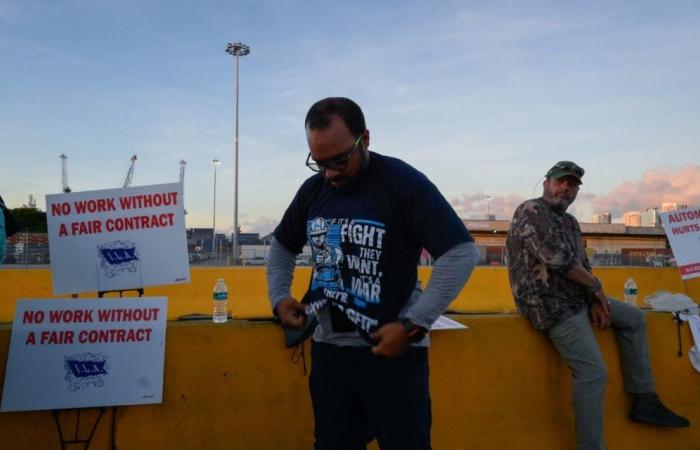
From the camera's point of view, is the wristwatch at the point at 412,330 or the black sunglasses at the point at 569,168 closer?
the wristwatch at the point at 412,330

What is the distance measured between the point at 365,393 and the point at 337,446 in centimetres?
31

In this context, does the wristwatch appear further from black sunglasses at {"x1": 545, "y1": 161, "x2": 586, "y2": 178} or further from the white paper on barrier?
black sunglasses at {"x1": 545, "y1": 161, "x2": 586, "y2": 178}

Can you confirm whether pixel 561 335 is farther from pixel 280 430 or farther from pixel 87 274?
pixel 87 274

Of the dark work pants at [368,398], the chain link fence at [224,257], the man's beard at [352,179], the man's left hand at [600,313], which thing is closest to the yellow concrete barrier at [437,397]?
the man's left hand at [600,313]

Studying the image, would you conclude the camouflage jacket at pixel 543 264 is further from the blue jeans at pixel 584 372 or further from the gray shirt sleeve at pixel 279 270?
the gray shirt sleeve at pixel 279 270

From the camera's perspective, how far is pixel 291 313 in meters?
2.52

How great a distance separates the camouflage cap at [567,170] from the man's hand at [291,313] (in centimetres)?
211

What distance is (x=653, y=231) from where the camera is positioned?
61.4 m

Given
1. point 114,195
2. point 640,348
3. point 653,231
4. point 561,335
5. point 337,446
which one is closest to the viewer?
point 337,446

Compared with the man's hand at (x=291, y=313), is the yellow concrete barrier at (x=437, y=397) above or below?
below

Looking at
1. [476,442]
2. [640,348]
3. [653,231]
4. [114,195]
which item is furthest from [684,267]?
[653,231]

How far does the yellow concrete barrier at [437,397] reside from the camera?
3230mm

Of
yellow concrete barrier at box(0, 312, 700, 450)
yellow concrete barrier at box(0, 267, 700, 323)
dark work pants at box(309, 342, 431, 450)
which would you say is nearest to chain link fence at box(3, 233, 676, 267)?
yellow concrete barrier at box(0, 267, 700, 323)

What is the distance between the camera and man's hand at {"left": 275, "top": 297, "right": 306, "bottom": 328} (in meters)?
2.49
